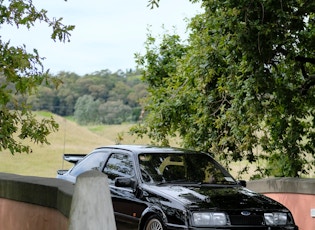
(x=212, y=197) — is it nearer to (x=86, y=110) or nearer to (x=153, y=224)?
(x=153, y=224)

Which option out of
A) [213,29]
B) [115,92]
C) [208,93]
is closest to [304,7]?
[213,29]

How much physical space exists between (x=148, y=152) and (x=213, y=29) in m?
6.86

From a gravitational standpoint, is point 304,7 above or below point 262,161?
above

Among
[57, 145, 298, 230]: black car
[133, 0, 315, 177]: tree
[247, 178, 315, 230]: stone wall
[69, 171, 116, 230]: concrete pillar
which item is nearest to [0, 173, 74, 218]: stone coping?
[69, 171, 116, 230]: concrete pillar

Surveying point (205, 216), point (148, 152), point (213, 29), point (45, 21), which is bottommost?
point (205, 216)

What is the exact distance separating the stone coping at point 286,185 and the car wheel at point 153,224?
12.0 feet

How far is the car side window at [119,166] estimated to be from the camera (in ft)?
35.8

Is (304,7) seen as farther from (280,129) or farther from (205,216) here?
(205,216)

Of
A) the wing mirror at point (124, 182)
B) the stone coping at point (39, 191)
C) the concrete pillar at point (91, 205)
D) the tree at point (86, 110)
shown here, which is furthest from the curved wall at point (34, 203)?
the tree at point (86, 110)

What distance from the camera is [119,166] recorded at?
11211 mm

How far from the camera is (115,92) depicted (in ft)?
238

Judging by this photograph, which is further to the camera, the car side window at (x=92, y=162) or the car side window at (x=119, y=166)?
the car side window at (x=92, y=162)

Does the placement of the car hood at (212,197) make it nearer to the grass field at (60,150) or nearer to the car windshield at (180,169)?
the car windshield at (180,169)

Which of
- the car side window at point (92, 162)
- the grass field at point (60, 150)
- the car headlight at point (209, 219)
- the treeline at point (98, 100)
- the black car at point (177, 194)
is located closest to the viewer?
the car headlight at point (209, 219)
